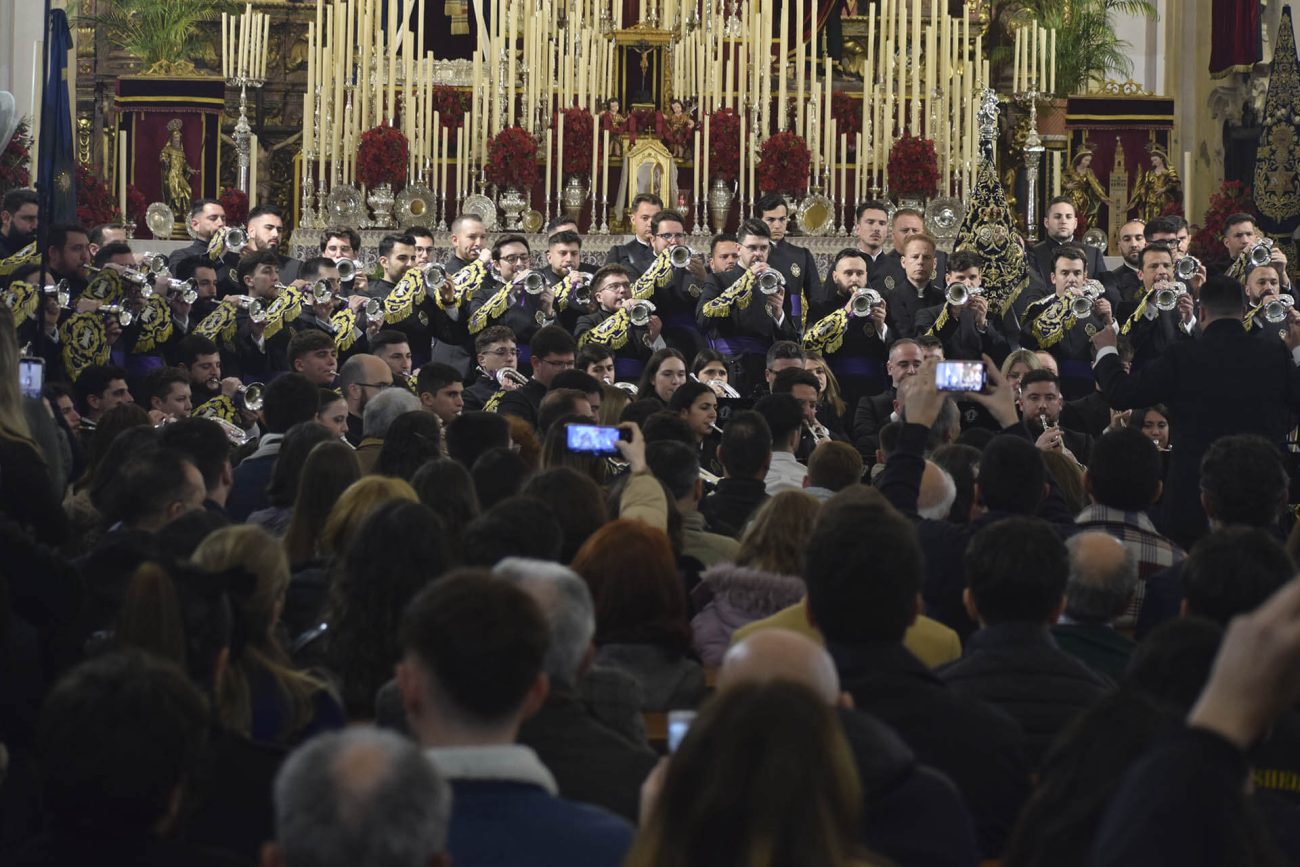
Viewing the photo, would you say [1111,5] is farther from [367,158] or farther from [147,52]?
[147,52]

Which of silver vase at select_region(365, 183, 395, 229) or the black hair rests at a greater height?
silver vase at select_region(365, 183, 395, 229)

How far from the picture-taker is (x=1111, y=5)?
18500 mm

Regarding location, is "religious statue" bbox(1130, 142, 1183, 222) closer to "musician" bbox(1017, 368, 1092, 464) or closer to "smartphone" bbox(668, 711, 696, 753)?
"musician" bbox(1017, 368, 1092, 464)

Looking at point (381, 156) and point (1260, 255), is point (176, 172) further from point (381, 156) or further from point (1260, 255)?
point (1260, 255)

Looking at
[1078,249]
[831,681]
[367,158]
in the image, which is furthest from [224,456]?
[367,158]

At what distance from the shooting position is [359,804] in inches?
97.3

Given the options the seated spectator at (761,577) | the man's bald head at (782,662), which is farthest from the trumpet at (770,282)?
the man's bald head at (782,662)

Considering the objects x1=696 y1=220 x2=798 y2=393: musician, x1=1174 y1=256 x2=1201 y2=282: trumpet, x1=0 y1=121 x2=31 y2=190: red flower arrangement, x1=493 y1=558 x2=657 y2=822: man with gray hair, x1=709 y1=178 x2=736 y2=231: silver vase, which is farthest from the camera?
x1=709 y1=178 x2=736 y2=231: silver vase

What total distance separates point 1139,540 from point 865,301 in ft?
21.0

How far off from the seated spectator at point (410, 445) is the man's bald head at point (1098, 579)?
2.62m

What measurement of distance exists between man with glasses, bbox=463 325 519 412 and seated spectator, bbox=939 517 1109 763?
21.6 ft

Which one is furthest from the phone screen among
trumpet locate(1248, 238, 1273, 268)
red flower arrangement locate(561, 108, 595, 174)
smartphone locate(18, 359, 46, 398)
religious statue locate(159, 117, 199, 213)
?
religious statue locate(159, 117, 199, 213)

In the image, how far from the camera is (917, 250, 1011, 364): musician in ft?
41.7

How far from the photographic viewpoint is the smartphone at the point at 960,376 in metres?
7.09
